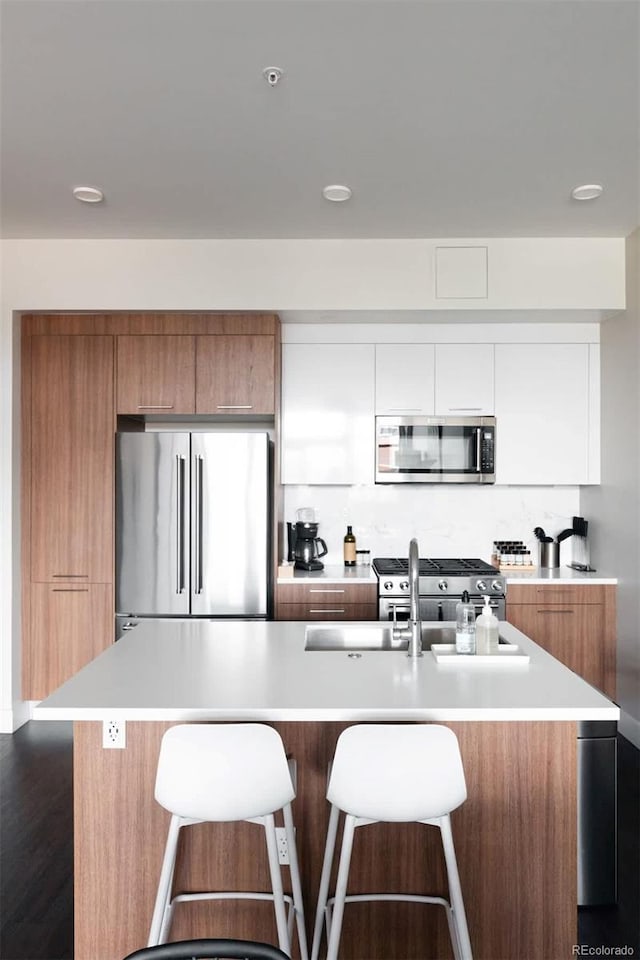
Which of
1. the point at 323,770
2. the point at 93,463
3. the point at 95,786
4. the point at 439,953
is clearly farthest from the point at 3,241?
the point at 439,953

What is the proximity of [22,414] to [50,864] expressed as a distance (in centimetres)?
247

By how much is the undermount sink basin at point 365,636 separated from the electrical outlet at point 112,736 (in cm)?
88

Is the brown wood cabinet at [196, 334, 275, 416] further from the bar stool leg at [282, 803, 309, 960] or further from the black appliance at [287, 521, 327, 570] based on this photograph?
the bar stool leg at [282, 803, 309, 960]

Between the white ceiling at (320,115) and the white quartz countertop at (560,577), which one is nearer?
the white ceiling at (320,115)

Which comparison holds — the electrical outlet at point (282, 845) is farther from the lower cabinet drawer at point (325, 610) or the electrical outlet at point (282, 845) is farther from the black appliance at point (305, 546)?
the black appliance at point (305, 546)

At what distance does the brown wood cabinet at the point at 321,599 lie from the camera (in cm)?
388

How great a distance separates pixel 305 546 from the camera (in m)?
4.20

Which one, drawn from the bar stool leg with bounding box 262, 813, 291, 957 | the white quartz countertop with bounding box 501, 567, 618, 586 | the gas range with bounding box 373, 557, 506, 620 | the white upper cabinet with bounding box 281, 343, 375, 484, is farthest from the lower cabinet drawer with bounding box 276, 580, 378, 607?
the bar stool leg with bounding box 262, 813, 291, 957

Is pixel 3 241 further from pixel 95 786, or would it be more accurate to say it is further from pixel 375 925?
pixel 375 925

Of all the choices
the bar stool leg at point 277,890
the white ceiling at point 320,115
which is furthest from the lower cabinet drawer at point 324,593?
the bar stool leg at point 277,890

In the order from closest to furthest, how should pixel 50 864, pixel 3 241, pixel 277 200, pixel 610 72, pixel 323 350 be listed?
1. pixel 610 72
2. pixel 50 864
3. pixel 277 200
4. pixel 3 241
5. pixel 323 350

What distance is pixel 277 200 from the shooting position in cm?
323

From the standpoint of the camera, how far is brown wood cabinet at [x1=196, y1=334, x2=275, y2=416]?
12.7ft

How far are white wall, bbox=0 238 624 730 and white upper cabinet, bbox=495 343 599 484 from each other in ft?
1.55
